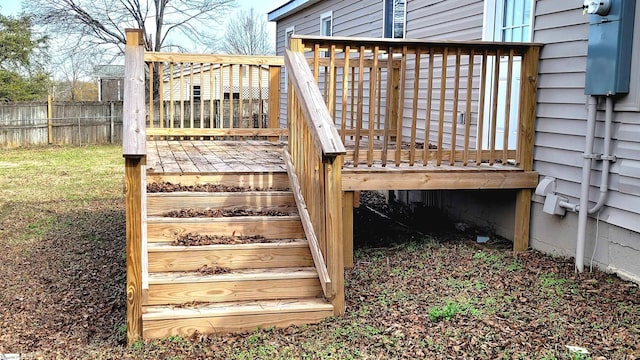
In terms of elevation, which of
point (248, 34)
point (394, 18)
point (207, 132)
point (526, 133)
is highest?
point (248, 34)

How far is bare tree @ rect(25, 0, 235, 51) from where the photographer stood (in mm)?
22781

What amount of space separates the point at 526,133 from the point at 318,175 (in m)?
2.05

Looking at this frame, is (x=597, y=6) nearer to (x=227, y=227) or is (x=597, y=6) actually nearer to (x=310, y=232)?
(x=310, y=232)

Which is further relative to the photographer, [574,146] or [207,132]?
[207,132]

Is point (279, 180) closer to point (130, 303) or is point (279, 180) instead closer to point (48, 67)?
point (130, 303)

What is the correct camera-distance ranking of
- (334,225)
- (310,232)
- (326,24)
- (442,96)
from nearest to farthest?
1. (334,225)
2. (310,232)
3. (442,96)
4. (326,24)

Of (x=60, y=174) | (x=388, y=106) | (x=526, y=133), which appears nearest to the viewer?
(x=388, y=106)

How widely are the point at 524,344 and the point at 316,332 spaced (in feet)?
3.80

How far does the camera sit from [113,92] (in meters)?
29.8

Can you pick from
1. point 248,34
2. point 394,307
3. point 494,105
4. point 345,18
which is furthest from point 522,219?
point 248,34

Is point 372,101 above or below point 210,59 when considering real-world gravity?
below

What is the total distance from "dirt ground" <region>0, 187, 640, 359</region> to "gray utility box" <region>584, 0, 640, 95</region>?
1327 millimetres

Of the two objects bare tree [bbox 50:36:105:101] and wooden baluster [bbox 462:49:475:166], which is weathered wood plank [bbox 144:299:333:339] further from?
bare tree [bbox 50:36:105:101]

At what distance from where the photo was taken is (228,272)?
13.7ft
